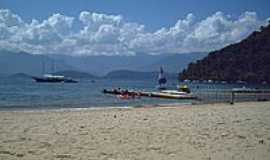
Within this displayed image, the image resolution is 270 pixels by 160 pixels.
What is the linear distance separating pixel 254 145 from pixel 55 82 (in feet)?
466

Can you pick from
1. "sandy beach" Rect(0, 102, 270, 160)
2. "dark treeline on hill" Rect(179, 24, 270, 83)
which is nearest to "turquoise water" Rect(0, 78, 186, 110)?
"sandy beach" Rect(0, 102, 270, 160)

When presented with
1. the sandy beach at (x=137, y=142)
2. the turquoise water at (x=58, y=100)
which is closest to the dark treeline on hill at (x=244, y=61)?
the turquoise water at (x=58, y=100)

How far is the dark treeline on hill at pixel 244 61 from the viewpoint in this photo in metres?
165

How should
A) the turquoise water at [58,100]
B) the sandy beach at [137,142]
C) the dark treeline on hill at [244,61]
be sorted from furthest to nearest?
the dark treeline on hill at [244,61]
the turquoise water at [58,100]
the sandy beach at [137,142]

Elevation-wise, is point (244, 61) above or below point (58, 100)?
above

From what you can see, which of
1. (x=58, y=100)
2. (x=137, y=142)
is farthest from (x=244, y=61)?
(x=137, y=142)

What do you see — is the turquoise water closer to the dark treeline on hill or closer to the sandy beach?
the sandy beach

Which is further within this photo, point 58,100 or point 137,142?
point 58,100

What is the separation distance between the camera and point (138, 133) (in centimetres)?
1314

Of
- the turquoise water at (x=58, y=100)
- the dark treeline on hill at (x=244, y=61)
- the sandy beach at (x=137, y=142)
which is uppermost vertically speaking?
the dark treeline on hill at (x=244, y=61)

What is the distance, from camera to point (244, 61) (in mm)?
171375

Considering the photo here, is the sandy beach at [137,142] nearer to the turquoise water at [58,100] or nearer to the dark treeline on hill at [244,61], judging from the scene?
the turquoise water at [58,100]

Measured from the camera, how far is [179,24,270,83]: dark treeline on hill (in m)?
165

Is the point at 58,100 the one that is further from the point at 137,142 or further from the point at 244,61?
the point at 244,61
